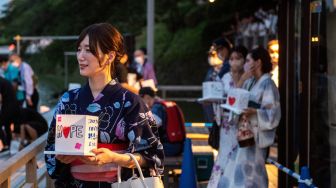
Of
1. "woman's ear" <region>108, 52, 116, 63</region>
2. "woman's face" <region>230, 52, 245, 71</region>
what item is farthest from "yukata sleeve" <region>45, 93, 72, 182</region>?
"woman's face" <region>230, 52, 245, 71</region>

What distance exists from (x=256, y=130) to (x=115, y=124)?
2.80m

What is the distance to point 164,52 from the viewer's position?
25281mm

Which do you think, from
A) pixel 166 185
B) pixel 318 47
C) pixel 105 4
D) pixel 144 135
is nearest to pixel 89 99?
pixel 144 135

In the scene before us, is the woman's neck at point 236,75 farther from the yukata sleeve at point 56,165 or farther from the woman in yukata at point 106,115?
the yukata sleeve at point 56,165

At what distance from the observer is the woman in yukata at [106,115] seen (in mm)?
2875

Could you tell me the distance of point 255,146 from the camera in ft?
18.4

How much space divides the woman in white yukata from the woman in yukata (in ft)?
8.50

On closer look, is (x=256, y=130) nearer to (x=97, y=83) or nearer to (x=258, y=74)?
(x=258, y=74)

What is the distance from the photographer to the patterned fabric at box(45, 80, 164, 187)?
9.43ft

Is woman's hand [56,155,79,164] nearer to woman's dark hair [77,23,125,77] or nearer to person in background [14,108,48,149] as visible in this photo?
woman's dark hair [77,23,125,77]

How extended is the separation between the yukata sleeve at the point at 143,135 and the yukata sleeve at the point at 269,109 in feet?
8.47

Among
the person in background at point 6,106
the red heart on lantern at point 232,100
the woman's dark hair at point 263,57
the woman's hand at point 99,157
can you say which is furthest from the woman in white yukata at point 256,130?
the person in background at point 6,106

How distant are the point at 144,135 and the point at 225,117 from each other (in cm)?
311

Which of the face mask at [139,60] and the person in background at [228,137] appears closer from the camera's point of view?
the person in background at [228,137]
